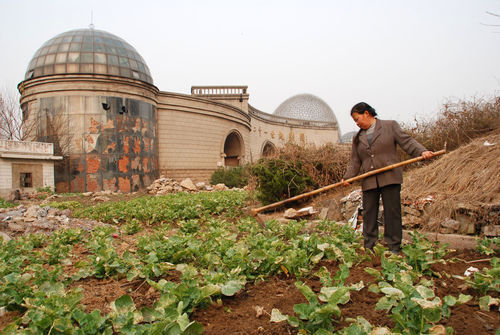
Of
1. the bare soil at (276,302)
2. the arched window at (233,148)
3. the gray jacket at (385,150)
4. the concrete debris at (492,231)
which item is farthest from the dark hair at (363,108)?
the arched window at (233,148)

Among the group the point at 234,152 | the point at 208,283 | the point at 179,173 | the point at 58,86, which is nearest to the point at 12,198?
the point at 58,86

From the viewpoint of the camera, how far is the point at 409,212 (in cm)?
511

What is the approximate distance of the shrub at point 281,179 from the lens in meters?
7.82

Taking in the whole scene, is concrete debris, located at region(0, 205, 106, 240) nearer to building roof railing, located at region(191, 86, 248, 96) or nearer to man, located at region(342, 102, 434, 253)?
man, located at region(342, 102, 434, 253)

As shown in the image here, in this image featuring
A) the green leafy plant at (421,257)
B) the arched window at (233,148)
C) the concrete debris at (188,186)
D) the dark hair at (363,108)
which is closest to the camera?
the green leafy plant at (421,257)

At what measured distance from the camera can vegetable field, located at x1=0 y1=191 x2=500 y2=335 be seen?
1.92 m

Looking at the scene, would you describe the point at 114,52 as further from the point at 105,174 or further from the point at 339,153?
the point at 339,153

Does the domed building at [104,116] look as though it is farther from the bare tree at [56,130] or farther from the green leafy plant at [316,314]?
the green leafy plant at [316,314]

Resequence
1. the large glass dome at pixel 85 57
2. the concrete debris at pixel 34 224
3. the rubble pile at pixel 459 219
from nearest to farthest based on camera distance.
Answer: the rubble pile at pixel 459 219, the concrete debris at pixel 34 224, the large glass dome at pixel 85 57

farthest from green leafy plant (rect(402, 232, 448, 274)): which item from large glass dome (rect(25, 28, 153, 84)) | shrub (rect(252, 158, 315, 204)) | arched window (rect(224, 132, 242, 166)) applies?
arched window (rect(224, 132, 242, 166))

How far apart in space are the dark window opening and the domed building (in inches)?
A: 53.1

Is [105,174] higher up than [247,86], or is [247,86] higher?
[247,86]

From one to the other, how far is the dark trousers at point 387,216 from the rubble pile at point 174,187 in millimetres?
13511

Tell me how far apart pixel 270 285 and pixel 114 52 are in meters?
18.5
